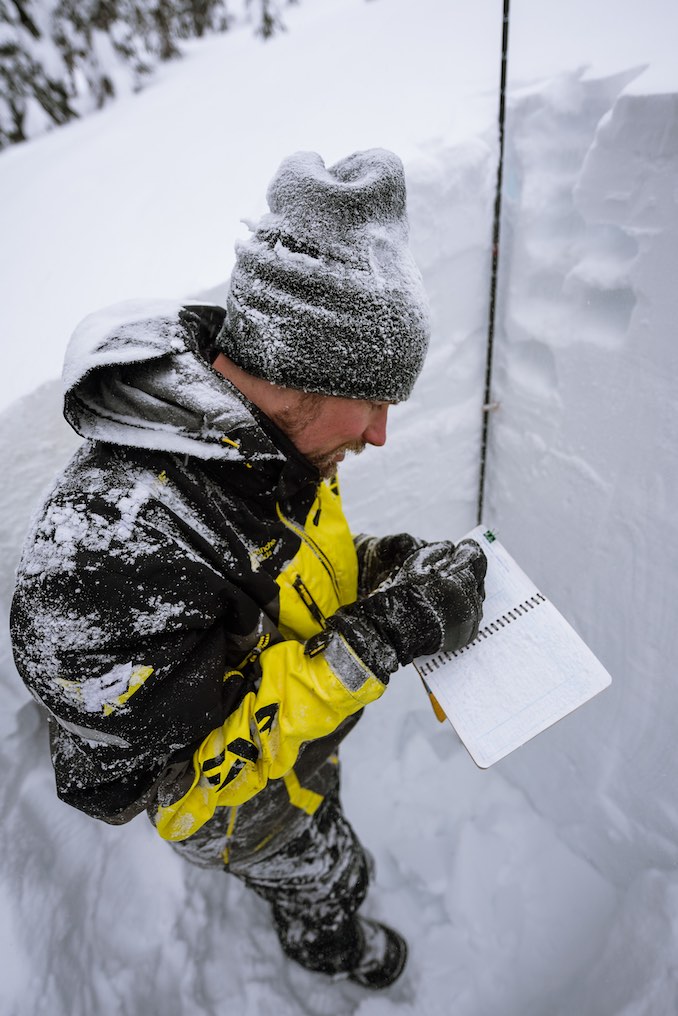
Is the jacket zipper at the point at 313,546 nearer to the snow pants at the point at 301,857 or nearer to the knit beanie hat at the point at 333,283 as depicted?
the knit beanie hat at the point at 333,283

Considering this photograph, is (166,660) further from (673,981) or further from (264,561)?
(673,981)

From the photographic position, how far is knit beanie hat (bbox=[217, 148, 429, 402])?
0.86m

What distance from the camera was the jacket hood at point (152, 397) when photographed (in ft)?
2.81

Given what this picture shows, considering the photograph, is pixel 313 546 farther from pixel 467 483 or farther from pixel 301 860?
pixel 467 483

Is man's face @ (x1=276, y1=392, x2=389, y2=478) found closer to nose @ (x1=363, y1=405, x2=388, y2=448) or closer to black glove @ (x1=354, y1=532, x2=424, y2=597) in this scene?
nose @ (x1=363, y1=405, x2=388, y2=448)

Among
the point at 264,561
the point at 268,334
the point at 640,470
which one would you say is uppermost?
the point at 268,334

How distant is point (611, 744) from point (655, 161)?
1.54 m

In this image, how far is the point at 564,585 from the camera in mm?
1711

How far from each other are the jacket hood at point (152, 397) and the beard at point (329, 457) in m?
0.10

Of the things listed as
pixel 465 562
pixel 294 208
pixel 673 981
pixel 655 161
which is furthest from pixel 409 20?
pixel 673 981

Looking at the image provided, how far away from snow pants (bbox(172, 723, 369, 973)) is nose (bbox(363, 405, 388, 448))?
70cm

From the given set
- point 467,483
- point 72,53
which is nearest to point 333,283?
point 467,483

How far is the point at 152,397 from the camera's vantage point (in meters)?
0.88

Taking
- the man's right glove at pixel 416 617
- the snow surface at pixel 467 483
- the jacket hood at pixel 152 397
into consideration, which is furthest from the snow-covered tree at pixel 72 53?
the man's right glove at pixel 416 617
